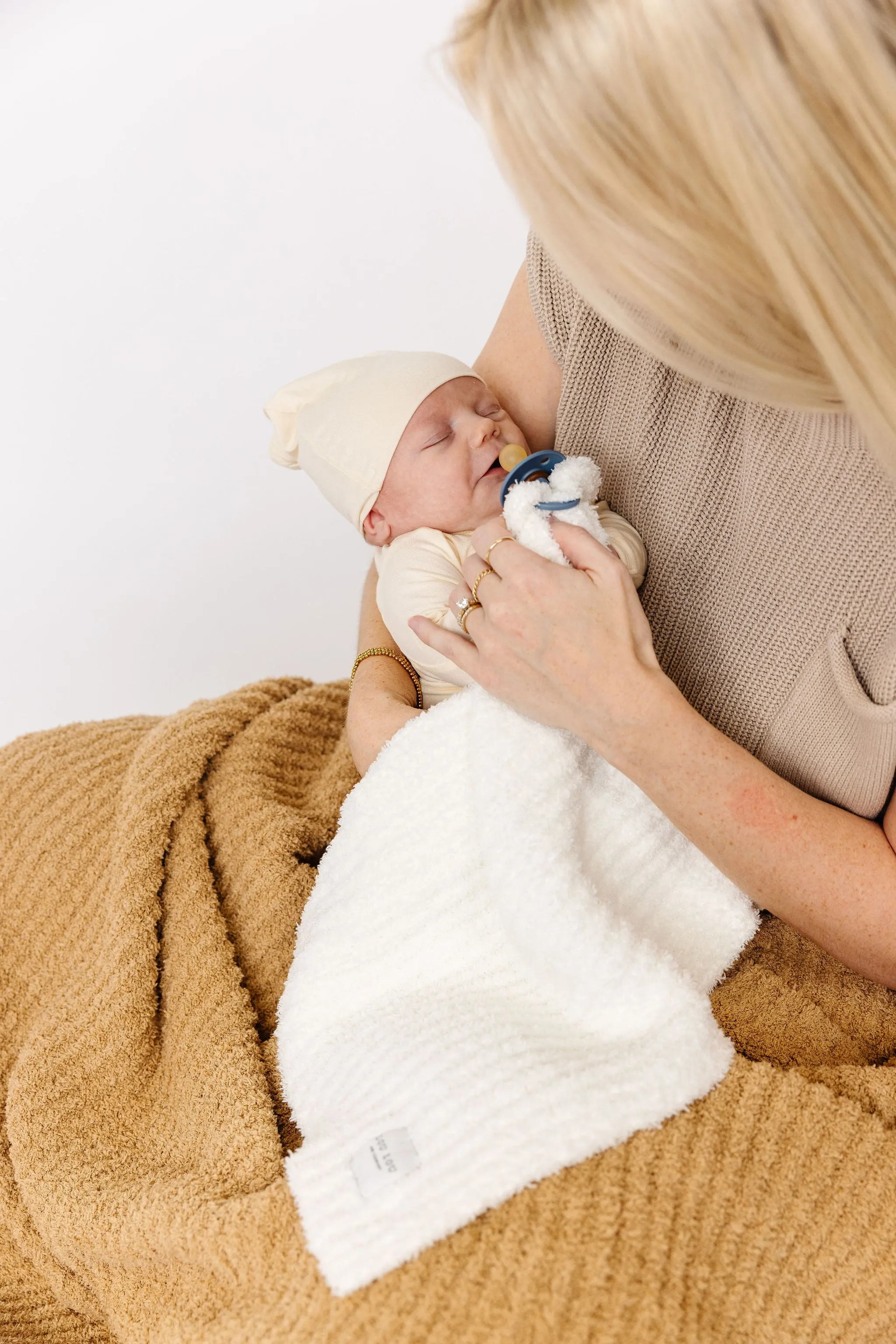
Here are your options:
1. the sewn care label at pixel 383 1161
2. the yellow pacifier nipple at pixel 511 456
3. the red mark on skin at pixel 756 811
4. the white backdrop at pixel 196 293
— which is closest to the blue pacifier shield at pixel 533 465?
the yellow pacifier nipple at pixel 511 456

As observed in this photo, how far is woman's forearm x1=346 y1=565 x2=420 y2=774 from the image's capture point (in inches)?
47.4

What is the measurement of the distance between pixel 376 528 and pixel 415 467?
0.32ft

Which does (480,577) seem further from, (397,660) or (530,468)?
(397,660)

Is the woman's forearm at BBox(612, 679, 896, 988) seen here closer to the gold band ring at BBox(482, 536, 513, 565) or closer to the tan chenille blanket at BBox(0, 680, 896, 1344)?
the tan chenille blanket at BBox(0, 680, 896, 1344)

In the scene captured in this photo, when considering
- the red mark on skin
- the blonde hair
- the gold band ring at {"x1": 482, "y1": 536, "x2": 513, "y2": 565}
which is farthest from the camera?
the gold band ring at {"x1": 482, "y1": 536, "x2": 513, "y2": 565}

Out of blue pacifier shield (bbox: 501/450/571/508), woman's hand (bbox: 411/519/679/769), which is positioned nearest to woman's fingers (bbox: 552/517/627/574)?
woman's hand (bbox: 411/519/679/769)

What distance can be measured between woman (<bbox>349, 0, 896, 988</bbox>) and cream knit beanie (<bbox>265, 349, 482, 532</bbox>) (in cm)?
12

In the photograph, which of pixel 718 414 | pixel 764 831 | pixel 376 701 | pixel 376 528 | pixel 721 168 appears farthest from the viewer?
pixel 376 528

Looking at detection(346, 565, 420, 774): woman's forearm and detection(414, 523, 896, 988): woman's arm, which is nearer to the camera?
detection(414, 523, 896, 988): woman's arm

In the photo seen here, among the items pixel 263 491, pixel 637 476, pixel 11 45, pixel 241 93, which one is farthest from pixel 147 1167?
pixel 11 45

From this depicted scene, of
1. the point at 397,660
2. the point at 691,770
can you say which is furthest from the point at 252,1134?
the point at 397,660

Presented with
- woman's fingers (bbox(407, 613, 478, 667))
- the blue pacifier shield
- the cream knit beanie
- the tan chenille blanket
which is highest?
the cream knit beanie

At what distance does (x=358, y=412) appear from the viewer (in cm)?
133

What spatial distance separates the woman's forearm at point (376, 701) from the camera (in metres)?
1.21
